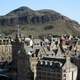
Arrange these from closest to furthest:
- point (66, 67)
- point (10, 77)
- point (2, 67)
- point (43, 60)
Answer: point (66, 67)
point (43, 60)
point (10, 77)
point (2, 67)

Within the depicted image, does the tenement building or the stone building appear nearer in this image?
the stone building

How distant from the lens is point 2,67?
7638cm

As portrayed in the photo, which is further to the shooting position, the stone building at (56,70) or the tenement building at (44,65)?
the tenement building at (44,65)

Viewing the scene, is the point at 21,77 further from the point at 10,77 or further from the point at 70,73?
the point at 70,73

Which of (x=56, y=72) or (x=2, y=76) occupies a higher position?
(x=56, y=72)

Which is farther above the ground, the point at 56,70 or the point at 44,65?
the point at 44,65

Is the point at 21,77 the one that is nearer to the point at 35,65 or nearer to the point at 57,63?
the point at 35,65

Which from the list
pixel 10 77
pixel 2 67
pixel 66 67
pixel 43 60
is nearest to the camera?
pixel 66 67

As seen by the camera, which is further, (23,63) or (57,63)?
(23,63)

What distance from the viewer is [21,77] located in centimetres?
6056

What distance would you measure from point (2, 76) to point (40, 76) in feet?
44.7

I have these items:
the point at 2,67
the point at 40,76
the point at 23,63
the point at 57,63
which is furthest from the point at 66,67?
the point at 2,67

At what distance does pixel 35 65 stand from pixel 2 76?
1229 centimetres

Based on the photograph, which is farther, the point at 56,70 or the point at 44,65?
the point at 44,65
